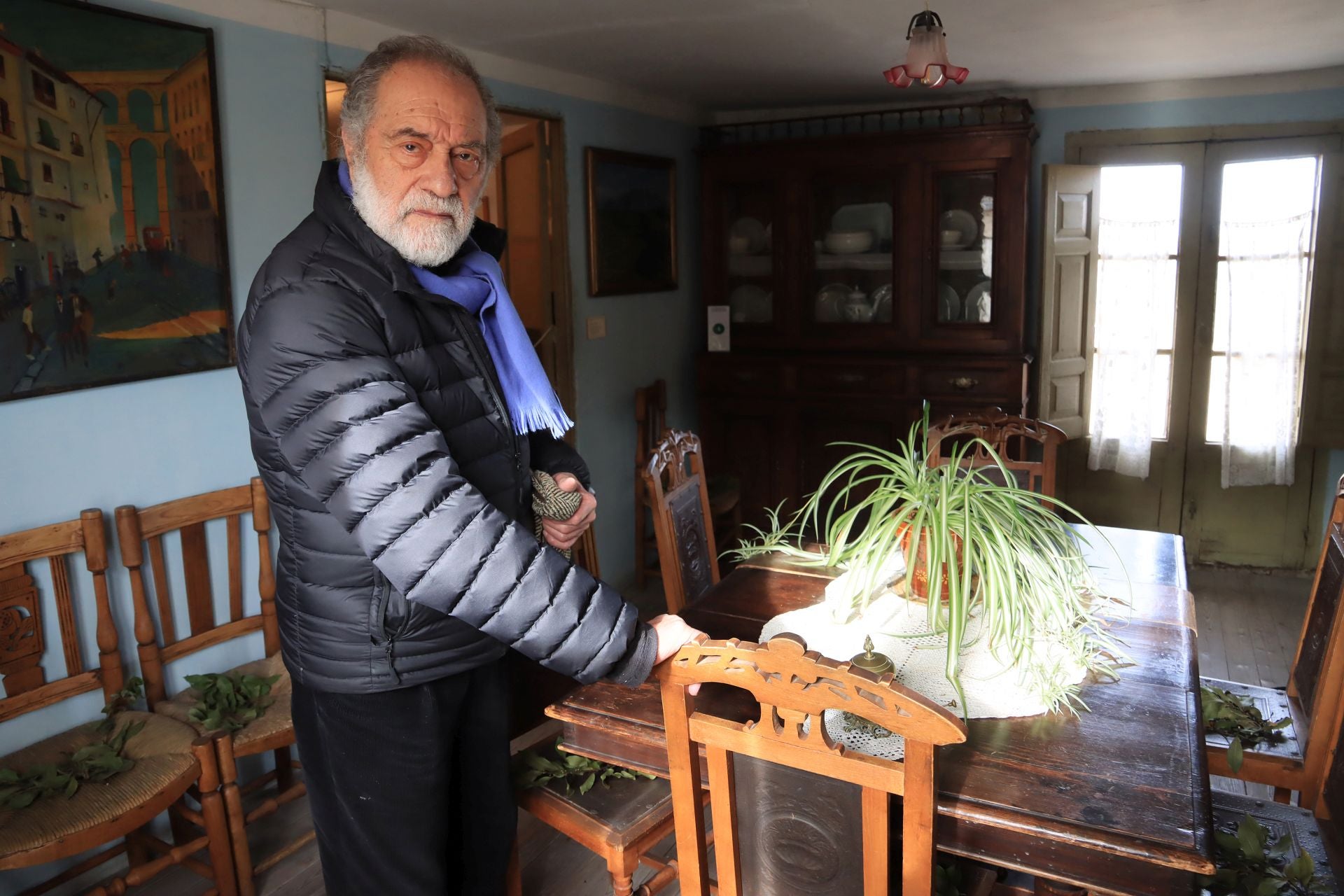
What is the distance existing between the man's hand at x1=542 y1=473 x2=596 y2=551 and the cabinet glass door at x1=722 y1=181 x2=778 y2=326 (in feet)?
10.2

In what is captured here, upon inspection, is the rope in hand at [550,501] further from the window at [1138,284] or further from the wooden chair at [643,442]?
the window at [1138,284]

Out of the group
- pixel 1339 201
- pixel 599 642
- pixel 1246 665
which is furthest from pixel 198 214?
pixel 1339 201

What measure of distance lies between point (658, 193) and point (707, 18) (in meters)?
1.54

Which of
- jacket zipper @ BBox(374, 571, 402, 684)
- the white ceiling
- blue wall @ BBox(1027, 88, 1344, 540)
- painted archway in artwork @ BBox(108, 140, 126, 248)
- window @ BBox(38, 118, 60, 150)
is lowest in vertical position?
jacket zipper @ BBox(374, 571, 402, 684)

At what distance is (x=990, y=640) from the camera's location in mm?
1558

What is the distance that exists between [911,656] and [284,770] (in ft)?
6.14

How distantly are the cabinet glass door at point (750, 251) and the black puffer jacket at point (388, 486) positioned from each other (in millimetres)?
3293

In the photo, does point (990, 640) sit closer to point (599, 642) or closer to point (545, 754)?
point (599, 642)

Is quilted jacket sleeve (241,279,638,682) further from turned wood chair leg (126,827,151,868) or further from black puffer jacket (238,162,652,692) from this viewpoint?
turned wood chair leg (126,827,151,868)

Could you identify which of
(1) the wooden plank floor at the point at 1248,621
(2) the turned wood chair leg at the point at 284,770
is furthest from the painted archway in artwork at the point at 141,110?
(1) the wooden plank floor at the point at 1248,621

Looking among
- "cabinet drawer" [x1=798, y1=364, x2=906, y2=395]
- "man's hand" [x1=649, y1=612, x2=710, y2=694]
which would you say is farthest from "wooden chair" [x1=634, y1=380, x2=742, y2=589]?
"man's hand" [x1=649, y1=612, x2=710, y2=694]

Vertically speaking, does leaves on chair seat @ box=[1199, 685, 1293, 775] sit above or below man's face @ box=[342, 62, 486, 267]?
below

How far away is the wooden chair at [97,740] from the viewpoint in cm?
194

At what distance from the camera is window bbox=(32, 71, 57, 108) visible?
2.08 meters
